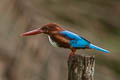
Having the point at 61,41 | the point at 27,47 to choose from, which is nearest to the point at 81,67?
the point at 61,41

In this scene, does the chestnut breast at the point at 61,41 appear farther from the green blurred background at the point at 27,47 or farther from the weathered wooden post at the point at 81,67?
the green blurred background at the point at 27,47

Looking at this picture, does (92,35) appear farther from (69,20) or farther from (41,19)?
(41,19)

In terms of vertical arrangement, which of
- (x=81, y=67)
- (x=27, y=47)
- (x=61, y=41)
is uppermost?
(x=27, y=47)

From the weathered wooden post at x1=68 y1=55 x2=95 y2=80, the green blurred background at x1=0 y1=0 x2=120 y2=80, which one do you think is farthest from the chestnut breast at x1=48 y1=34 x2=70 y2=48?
the green blurred background at x1=0 y1=0 x2=120 y2=80

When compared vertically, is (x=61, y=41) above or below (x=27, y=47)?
below

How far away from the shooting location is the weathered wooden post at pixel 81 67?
18.3 ft

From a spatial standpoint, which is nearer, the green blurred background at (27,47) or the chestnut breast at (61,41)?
the chestnut breast at (61,41)

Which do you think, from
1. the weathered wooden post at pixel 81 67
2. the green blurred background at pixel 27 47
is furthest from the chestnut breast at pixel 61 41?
the green blurred background at pixel 27 47

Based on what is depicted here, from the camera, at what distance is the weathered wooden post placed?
5.59m

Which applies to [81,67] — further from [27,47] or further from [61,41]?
[27,47]

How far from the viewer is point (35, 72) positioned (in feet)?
33.0

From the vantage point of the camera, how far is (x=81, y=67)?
561cm

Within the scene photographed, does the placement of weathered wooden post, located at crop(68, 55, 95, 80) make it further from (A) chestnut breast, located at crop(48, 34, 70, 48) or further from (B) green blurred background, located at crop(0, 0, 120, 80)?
(B) green blurred background, located at crop(0, 0, 120, 80)

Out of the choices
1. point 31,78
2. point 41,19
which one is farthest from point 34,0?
point 31,78
